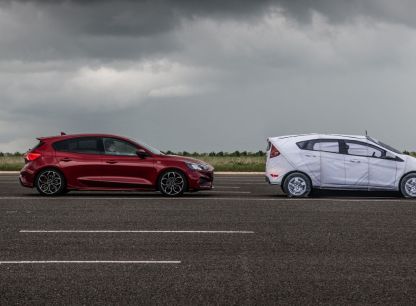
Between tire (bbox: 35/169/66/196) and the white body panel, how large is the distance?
5.26 m

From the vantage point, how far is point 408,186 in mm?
17953

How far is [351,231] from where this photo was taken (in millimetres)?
11492

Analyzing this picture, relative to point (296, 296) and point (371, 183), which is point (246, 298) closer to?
point (296, 296)

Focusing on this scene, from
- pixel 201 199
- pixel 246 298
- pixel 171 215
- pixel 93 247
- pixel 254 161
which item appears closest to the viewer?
pixel 246 298

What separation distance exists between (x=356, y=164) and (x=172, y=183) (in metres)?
4.60

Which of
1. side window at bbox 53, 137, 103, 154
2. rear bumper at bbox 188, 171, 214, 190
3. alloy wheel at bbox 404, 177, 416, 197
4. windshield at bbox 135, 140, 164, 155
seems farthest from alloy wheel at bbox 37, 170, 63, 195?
alloy wheel at bbox 404, 177, 416, 197

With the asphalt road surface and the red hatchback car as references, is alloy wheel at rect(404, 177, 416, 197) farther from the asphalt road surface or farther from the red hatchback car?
the red hatchback car

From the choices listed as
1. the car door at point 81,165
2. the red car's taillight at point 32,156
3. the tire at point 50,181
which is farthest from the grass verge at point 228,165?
the red car's taillight at point 32,156

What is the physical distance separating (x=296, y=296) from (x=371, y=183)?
1159 cm

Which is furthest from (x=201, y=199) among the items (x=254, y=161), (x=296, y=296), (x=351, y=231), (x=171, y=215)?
(x=254, y=161)

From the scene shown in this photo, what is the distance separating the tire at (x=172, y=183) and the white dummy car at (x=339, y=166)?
2.24 metres

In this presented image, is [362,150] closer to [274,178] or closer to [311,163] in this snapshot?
[311,163]

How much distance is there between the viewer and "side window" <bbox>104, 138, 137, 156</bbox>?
1780 cm

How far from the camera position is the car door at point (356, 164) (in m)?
17.9
